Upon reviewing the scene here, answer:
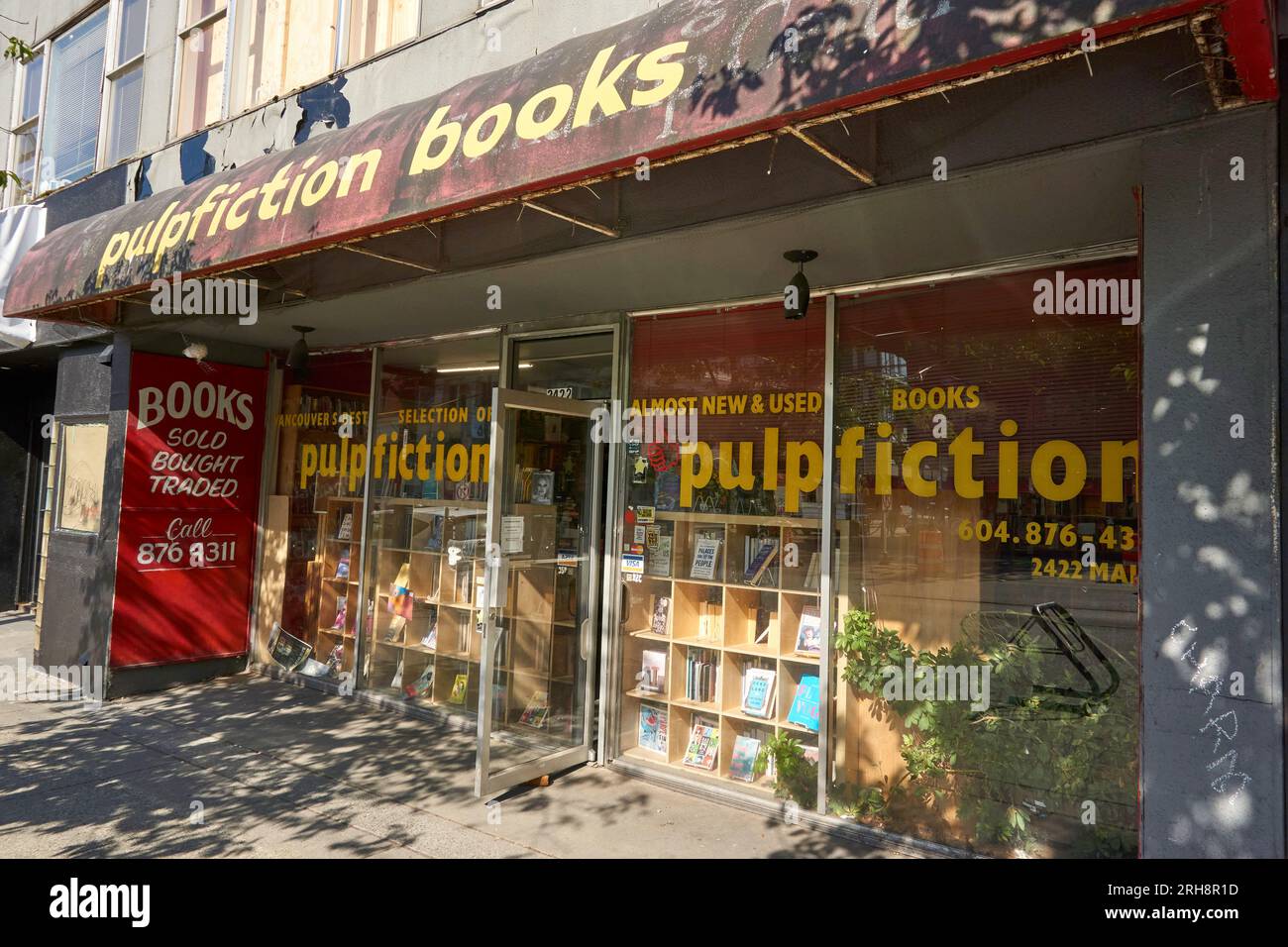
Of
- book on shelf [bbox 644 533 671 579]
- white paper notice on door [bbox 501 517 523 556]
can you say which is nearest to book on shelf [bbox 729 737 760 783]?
book on shelf [bbox 644 533 671 579]

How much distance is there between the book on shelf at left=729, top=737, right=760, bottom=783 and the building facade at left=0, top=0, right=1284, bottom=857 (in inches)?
0.7

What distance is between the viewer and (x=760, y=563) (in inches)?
228

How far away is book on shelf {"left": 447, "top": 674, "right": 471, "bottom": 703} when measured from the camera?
24.1 feet

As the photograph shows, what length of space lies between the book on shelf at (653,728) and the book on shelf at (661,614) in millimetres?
558

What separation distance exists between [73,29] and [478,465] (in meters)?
8.12

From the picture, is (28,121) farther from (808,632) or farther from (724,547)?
(808,632)

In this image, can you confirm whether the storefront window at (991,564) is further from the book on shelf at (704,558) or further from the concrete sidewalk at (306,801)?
the book on shelf at (704,558)

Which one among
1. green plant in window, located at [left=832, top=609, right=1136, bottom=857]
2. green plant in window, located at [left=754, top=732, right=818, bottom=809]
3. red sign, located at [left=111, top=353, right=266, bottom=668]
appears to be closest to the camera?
green plant in window, located at [left=832, top=609, right=1136, bottom=857]

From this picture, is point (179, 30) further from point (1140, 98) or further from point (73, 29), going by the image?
point (1140, 98)

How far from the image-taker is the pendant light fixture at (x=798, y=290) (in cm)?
488

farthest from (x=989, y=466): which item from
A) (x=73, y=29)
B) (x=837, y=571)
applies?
(x=73, y=29)

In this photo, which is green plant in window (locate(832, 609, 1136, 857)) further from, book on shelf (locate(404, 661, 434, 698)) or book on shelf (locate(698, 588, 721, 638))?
book on shelf (locate(404, 661, 434, 698))

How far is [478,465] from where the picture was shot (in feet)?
24.1

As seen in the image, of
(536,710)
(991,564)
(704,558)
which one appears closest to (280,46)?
(704,558)
